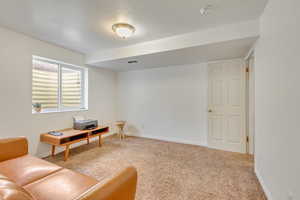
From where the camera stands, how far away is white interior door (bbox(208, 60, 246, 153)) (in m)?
2.98

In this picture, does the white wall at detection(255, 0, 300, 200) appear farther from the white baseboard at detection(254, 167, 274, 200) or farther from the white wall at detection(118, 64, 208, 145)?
the white wall at detection(118, 64, 208, 145)

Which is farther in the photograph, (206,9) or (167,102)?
(167,102)

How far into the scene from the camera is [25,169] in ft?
4.74

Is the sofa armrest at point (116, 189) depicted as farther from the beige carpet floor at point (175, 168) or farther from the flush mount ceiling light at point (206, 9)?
the flush mount ceiling light at point (206, 9)

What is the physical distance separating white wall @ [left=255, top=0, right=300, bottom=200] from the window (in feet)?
12.0

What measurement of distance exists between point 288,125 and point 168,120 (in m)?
2.78

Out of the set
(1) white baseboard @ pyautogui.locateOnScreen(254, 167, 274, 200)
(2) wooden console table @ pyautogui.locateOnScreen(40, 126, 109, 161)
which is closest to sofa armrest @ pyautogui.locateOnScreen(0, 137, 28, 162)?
(2) wooden console table @ pyautogui.locateOnScreen(40, 126, 109, 161)

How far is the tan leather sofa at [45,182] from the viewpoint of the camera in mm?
693

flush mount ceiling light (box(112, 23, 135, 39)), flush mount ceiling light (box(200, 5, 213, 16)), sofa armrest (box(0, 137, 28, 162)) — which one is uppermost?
flush mount ceiling light (box(200, 5, 213, 16))

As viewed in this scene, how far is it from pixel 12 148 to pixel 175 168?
7.63ft

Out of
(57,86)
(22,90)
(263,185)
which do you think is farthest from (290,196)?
(57,86)

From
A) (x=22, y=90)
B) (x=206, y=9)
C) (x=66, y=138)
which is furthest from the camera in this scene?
(x=66, y=138)

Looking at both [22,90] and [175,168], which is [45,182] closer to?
[175,168]

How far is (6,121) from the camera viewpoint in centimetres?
221
